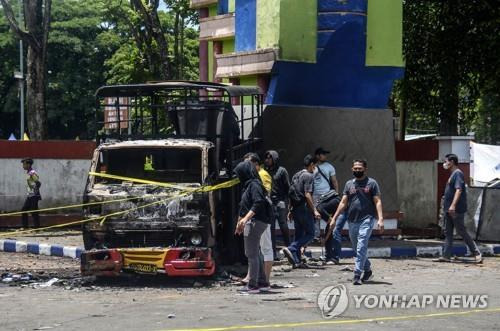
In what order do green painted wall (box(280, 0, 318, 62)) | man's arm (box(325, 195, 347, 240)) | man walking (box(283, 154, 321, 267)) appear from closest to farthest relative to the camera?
man's arm (box(325, 195, 347, 240))
man walking (box(283, 154, 321, 267))
green painted wall (box(280, 0, 318, 62))

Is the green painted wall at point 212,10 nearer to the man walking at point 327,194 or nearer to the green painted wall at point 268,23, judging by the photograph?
the green painted wall at point 268,23

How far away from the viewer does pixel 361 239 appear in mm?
12500

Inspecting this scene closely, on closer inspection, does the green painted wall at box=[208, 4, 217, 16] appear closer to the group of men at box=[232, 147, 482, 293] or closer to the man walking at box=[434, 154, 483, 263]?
the group of men at box=[232, 147, 482, 293]

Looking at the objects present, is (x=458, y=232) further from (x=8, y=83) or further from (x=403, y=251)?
(x=8, y=83)

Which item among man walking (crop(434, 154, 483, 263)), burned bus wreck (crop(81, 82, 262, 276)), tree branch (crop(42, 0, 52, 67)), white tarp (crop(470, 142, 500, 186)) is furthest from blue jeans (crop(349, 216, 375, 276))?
white tarp (crop(470, 142, 500, 186))

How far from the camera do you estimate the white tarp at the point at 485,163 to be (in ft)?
92.2

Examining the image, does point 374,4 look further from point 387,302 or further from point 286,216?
point 387,302

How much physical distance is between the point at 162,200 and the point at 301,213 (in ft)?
9.39

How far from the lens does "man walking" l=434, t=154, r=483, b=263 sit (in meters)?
15.4

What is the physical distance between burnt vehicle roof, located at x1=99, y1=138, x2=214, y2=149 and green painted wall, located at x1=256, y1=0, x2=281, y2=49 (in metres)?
5.14

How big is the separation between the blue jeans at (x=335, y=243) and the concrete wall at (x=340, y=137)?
3288 millimetres

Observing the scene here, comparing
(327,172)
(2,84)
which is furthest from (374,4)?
→ (2,84)

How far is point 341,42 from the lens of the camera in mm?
18359

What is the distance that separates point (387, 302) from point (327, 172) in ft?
15.9
